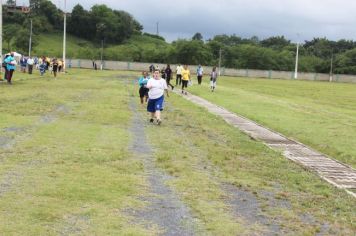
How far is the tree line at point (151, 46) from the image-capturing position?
121m

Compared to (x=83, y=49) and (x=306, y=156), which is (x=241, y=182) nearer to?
(x=306, y=156)

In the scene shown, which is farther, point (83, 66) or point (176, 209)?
point (83, 66)

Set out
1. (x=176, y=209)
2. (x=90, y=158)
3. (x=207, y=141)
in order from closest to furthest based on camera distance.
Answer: (x=176, y=209), (x=90, y=158), (x=207, y=141)

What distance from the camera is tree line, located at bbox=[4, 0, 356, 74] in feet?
398

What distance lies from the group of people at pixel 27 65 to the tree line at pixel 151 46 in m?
45.7

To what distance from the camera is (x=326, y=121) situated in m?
→ 22.1

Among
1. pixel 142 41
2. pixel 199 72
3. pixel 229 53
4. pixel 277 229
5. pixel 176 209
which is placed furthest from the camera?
pixel 142 41

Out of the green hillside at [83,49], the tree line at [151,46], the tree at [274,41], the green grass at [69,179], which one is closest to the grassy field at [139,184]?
the green grass at [69,179]

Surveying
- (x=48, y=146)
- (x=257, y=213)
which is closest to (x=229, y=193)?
(x=257, y=213)

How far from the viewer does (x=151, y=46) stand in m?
141

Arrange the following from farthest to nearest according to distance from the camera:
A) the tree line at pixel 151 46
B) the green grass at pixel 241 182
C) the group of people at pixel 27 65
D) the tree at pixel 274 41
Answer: the tree at pixel 274 41
the tree line at pixel 151 46
the group of people at pixel 27 65
the green grass at pixel 241 182

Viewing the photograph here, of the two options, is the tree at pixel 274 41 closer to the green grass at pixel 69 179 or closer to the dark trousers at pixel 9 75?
the dark trousers at pixel 9 75

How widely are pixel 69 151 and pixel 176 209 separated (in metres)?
4.31

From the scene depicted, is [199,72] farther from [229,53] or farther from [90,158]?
[229,53]
